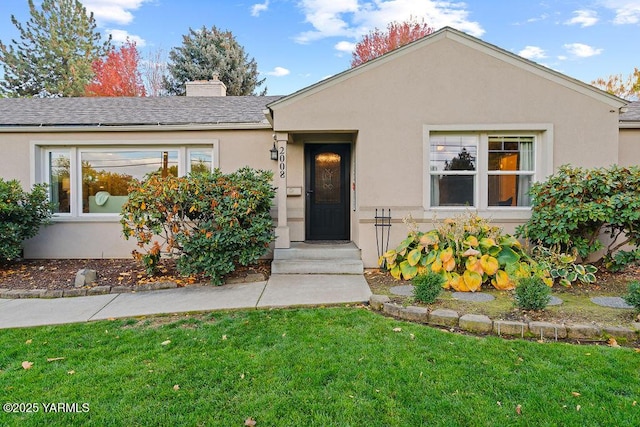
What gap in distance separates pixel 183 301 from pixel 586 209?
19.3ft

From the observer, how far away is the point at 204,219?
5.62 meters

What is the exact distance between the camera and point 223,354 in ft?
10.3

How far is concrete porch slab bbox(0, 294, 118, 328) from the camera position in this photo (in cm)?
411

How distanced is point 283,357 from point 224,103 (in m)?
7.55

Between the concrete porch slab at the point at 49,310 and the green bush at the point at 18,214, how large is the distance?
1637mm

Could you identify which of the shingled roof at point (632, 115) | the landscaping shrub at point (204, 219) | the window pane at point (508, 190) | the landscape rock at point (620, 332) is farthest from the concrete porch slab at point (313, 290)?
the shingled roof at point (632, 115)

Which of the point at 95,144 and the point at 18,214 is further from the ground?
the point at 95,144

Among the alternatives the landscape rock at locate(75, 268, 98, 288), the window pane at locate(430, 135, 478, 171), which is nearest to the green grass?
the landscape rock at locate(75, 268, 98, 288)

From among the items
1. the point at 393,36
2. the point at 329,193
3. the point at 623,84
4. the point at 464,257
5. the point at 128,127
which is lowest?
the point at 464,257

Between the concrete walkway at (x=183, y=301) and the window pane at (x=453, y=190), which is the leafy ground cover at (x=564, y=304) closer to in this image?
the concrete walkway at (x=183, y=301)

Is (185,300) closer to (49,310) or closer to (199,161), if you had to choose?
(49,310)

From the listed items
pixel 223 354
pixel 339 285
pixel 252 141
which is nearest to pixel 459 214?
pixel 339 285

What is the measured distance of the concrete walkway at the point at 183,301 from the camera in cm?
431

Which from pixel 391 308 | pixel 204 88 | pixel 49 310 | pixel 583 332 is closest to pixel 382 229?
pixel 391 308
